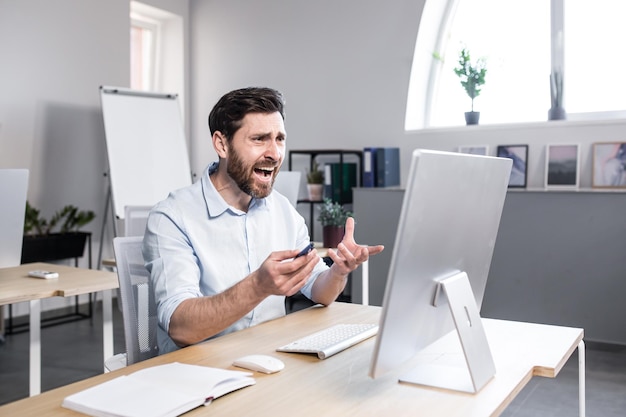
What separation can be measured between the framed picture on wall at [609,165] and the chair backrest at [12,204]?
3416 millimetres

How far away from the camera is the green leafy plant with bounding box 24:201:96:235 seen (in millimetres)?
4457

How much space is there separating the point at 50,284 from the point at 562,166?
3291mm

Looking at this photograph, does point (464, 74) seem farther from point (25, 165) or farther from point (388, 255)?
point (25, 165)

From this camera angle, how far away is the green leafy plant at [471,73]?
457 cm

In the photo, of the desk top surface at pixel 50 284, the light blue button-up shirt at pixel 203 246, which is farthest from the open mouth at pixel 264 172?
the desk top surface at pixel 50 284

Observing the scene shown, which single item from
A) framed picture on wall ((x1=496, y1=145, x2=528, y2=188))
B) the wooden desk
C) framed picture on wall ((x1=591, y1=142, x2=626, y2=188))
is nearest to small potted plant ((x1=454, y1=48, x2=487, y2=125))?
framed picture on wall ((x1=496, y1=145, x2=528, y2=188))

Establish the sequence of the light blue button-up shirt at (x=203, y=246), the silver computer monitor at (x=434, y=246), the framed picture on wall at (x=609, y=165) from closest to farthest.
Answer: the silver computer monitor at (x=434, y=246), the light blue button-up shirt at (x=203, y=246), the framed picture on wall at (x=609, y=165)

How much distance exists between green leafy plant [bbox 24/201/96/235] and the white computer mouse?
142 inches

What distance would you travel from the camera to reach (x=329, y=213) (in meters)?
3.77

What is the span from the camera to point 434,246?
1.12 m

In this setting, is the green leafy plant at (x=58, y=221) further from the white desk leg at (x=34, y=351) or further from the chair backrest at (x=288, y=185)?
the white desk leg at (x=34, y=351)

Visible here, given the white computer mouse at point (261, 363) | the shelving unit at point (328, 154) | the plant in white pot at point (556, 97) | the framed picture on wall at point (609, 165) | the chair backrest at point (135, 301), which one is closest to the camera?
the white computer mouse at point (261, 363)

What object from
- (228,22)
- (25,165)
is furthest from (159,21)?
(25,165)

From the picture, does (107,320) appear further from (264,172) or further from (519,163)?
(519,163)
